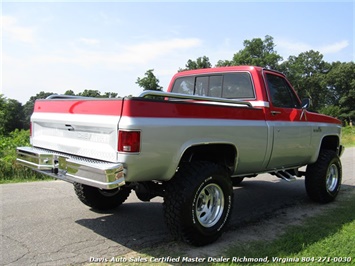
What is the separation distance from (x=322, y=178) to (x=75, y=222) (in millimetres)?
3952

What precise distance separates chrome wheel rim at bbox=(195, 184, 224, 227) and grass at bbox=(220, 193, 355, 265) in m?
0.39

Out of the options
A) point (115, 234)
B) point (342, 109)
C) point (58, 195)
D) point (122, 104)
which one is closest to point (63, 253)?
point (115, 234)

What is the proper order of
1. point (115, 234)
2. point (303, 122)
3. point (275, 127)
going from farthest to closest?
point (303, 122), point (275, 127), point (115, 234)

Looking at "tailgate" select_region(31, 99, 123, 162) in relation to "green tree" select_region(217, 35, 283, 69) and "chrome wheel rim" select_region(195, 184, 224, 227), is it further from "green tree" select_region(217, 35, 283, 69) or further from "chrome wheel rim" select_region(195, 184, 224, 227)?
"green tree" select_region(217, 35, 283, 69)

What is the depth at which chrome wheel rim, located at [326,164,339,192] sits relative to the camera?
637 centimetres

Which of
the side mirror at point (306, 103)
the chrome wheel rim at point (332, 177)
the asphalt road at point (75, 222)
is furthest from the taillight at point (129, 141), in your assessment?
the chrome wheel rim at point (332, 177)

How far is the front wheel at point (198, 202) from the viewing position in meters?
3.73

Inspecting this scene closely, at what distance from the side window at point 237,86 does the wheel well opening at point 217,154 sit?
41.6 inches

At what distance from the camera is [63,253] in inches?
145

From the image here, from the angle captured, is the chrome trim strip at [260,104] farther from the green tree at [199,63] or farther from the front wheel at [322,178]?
the green tree at [199,63]

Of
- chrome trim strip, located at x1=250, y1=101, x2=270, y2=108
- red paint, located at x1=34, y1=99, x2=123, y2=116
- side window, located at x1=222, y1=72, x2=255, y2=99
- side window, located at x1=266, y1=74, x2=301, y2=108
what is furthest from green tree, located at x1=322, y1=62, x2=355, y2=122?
red paint, located at x1=34, y1=99, x2=123, y2=116

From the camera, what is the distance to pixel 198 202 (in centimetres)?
405

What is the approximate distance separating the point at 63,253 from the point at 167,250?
3.49 feet

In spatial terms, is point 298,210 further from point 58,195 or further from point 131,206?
point 58,195
